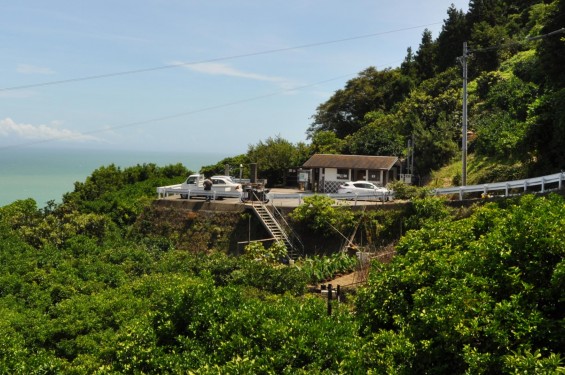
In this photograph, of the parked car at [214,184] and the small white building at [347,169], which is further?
the small white building at [347,169]

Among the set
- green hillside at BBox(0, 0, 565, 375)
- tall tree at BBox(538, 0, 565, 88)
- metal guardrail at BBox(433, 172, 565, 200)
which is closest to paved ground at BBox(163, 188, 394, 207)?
green hillside at BBox(0, 0, 565, 375)

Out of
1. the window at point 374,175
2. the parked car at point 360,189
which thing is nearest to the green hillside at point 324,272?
the window at point 374,175

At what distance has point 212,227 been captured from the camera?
82.8 ft

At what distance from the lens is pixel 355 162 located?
3194 cm

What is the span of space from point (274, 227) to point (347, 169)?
9.73 meters

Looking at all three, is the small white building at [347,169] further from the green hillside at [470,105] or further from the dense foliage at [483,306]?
the dense foliage at [483,306]

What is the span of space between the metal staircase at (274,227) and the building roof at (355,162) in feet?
27.5

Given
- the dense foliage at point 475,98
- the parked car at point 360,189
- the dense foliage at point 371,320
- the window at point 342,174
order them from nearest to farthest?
1. the dense foliage at point 371,320
2. the dense foliage at point 475,98
3. the parked car at point 360,189
4. the window at point 342,174

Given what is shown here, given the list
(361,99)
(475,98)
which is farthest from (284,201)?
(361,99)

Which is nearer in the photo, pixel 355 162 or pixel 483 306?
pixel 483 306

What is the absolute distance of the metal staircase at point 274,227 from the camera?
2277 cm

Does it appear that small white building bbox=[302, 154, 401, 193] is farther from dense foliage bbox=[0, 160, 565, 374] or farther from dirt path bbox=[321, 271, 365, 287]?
dense foliage bbox=[0, 160, 565, 374]

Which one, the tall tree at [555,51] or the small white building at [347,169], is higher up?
the tall tree at [555,51]

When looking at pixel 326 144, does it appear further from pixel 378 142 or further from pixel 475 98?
pixel 475 98
